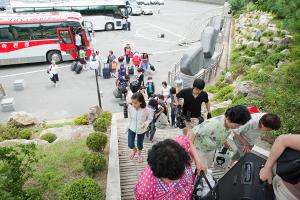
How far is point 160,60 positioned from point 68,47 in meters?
6.31

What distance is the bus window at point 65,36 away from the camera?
18.7m

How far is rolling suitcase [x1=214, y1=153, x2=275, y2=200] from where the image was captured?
114 inches

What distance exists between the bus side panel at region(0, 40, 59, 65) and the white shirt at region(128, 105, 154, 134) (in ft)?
49.3

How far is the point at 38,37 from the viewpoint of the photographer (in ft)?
60.7

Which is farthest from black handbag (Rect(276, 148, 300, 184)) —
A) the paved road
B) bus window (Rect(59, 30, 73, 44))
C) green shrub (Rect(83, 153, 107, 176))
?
bus window (Rect(59, 30, 73, 44))

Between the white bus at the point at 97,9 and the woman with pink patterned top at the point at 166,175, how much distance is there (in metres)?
24.7

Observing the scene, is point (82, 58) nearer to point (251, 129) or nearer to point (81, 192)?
point (81, 192)

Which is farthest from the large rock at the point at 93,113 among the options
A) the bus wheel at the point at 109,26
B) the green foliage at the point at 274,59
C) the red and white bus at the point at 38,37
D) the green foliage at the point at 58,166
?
the bus wheel at the point at 109,26

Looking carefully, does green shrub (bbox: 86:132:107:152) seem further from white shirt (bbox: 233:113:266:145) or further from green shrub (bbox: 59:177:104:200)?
Answer: white shirt (bbox: 233:113:266:145)

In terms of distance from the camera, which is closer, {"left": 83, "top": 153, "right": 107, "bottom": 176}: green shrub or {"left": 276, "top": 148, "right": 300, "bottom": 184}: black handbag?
{"left": 276, "top": 148, "right": 300, "bottom": 184}: black handbag

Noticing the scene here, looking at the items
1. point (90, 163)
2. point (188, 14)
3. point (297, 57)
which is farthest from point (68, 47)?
point (188, 14)

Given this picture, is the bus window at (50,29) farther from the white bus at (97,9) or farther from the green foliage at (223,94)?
the green foliage at (223,94)

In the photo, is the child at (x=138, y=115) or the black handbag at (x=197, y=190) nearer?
the black handbag at (x=197, y=190)

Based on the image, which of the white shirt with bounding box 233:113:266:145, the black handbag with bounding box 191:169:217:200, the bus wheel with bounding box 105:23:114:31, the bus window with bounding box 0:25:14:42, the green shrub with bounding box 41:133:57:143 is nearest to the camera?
the black handbag with bounding box 191:169:217:200
